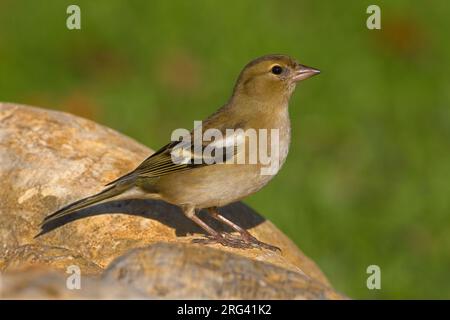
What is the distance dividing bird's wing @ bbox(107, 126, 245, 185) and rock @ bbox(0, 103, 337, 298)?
239 mm

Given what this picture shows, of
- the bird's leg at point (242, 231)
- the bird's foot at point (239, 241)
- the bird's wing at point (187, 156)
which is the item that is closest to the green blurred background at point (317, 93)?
the bird's leg at point (242, 231)

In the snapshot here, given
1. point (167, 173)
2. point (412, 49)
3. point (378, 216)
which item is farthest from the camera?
point (412, 49)

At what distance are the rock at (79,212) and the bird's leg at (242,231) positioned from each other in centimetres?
10

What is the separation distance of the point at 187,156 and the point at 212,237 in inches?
21.2

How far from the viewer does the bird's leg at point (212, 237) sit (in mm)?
5643

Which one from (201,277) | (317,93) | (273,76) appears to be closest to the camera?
(201,277)

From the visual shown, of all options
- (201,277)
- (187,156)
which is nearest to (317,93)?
(187,156)

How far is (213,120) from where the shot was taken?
616 centimetres

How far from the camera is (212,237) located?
582 centimetres

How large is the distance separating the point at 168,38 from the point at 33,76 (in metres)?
1.49

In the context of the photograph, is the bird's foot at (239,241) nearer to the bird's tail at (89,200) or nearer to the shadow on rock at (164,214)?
the shadow on rock at (164,214)

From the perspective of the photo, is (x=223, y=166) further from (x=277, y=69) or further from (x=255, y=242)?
(x=277, y=69)

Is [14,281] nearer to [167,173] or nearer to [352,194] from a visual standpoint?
[167,173]
